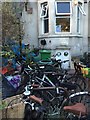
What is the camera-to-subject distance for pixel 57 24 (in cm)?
1460

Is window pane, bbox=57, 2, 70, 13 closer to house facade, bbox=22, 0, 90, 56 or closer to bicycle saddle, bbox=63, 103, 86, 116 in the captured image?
house facade, bbox=22, 0, 90, 56

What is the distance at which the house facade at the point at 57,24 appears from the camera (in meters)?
14.3

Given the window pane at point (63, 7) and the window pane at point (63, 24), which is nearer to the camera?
the window pane at point (63, 7)

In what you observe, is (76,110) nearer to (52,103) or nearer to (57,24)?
(52,103)

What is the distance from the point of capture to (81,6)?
14.9m

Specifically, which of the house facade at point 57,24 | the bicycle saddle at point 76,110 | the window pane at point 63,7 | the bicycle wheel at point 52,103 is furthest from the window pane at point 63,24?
the bicycle saddle at point 76,110

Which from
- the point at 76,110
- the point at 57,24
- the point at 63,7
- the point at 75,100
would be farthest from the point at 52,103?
the point at 63,7

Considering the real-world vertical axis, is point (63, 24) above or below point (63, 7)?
below

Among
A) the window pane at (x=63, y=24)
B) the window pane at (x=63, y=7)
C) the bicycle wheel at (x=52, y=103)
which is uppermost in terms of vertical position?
the window pane at (x=63, y=7)

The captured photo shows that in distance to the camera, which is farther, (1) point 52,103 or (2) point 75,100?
(1) point 52,103

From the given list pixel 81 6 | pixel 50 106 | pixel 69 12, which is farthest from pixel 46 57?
pixel 50 106

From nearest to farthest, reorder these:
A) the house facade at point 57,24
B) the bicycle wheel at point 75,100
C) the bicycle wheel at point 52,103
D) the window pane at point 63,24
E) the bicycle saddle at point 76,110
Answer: the bicycle saddle at point 76,110 < the bicycle wheel at point 75,100 < the bicycle wheel at point 52,103 < the house facade at point 57,24 < the window pane at point 63,24

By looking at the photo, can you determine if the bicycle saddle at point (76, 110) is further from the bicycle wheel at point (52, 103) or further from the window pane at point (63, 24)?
the window pane at point (63, 24)

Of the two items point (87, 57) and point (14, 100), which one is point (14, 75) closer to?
point (14, 100)
